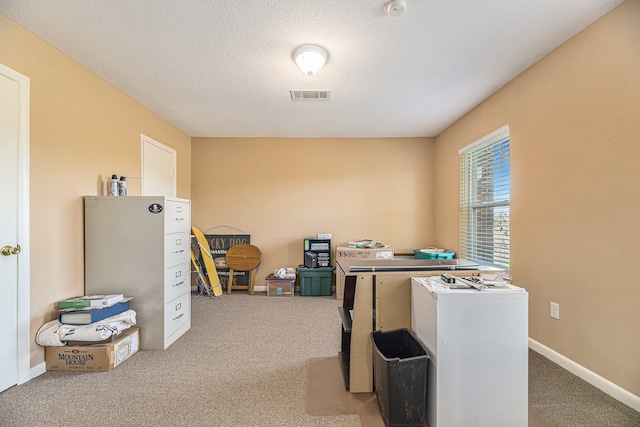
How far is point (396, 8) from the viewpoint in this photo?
5.60 feet

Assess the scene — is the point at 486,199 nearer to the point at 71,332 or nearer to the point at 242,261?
the point at 242,261

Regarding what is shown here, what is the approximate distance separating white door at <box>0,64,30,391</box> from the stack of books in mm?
217

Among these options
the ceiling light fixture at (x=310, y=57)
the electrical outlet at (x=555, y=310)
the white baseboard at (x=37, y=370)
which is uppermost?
the ceiling light fixture at (x=310, y=57)

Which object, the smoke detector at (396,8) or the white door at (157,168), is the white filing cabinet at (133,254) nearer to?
the white door at (157,168)

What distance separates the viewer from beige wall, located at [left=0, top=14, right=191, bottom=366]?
2027 millimetres

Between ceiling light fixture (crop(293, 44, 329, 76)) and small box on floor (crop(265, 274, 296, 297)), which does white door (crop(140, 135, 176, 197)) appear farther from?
ceiling light fixture (crop(293, 44, 329, 76))

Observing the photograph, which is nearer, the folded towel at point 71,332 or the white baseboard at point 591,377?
the white baseboard at point 591,377

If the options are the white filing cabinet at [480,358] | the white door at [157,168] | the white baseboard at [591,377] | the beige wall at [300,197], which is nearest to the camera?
the white filing cabinet at [480,358]

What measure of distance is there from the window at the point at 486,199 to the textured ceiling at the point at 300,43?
61 centimetres

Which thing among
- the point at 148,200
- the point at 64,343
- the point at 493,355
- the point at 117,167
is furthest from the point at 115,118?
the point at 493,355

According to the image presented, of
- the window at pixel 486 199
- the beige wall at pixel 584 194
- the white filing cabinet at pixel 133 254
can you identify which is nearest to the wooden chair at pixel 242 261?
the white filing cabinet at pixel 133 254

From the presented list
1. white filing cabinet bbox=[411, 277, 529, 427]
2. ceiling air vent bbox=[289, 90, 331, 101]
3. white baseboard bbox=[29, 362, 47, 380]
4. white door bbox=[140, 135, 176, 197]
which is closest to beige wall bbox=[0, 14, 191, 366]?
white baseboard bbox=[29, 362, 47, 380]

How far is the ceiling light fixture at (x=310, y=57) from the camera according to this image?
214 centimetres

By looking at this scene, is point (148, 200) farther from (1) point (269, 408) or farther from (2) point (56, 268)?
(1) point (269, 408)
